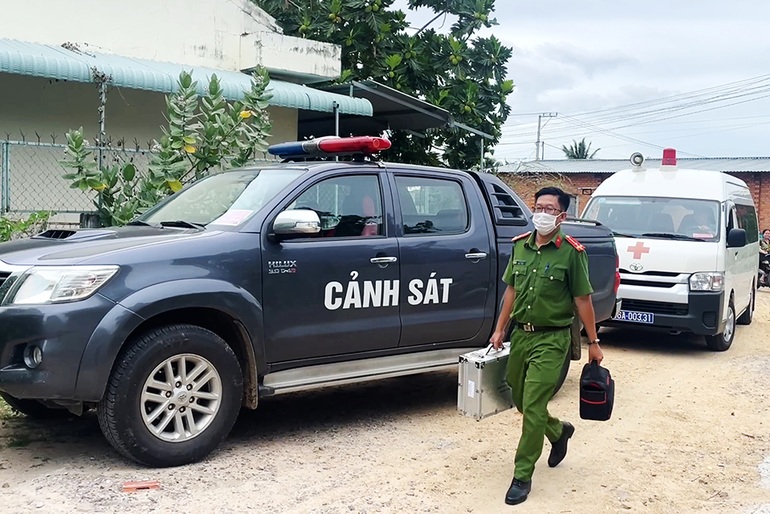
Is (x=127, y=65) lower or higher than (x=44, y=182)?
higher

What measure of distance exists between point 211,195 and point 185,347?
56.8 inches

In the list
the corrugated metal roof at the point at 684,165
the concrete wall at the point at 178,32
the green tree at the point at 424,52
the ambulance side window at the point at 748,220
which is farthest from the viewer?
the corrugated metal roof at the point at 684,165

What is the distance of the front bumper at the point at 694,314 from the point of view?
30.2ft

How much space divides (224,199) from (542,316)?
237cm

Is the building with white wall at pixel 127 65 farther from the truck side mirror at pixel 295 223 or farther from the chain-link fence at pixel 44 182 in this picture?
the truck side mirror at pixel 295 223

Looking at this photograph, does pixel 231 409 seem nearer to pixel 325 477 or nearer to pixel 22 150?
pixel 325 477

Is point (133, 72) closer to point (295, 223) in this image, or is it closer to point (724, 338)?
point (295, 223)

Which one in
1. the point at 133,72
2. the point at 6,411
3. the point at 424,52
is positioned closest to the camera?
the point at 6,411

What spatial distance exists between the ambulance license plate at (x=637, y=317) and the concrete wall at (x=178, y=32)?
19.9 feet

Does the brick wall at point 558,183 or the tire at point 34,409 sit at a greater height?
the brick wall at point 558,183

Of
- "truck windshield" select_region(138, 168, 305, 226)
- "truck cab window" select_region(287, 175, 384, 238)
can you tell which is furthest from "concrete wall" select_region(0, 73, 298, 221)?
"truck cab window" select_region(287, 175, 384, 238)

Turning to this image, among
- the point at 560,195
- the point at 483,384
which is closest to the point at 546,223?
the point at 560,195

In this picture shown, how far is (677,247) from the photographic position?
945cm

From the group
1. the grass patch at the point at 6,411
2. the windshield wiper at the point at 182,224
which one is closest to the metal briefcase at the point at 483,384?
the windshield wiper at the point at 182,224
